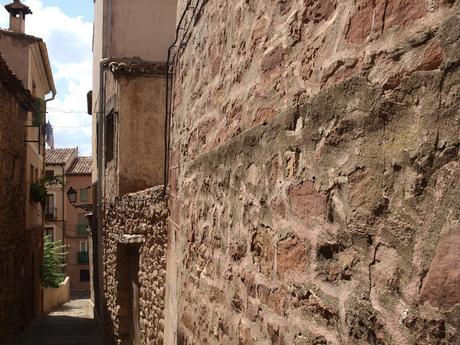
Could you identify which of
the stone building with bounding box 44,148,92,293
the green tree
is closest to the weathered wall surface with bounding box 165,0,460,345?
the green tree

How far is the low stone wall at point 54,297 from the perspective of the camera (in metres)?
20.4

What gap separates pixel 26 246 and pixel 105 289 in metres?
6.36

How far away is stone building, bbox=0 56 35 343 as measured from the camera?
39.7 ft

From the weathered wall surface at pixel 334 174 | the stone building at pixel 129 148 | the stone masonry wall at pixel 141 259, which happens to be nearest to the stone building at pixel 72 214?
the stone building at pixel 129 148

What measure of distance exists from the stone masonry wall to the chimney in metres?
10.2

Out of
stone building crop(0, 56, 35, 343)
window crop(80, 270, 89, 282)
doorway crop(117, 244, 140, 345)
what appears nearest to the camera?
doorway crop(117, 244, 140, 345)

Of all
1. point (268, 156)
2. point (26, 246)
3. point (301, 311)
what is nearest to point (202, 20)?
point (268, 156)

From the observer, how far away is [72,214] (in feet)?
128

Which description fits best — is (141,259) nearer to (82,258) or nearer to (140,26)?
(140,26)

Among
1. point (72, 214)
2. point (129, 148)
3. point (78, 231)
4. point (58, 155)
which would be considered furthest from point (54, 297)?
point (72, 214)

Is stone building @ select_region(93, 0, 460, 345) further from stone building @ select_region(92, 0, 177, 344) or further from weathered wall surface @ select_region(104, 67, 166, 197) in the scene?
weathered wall surface @ select_region(104, 67, 166, 197)

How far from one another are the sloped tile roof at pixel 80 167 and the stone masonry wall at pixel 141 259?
27.9m

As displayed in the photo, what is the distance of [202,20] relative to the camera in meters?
3.78

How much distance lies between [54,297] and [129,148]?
15.5m
